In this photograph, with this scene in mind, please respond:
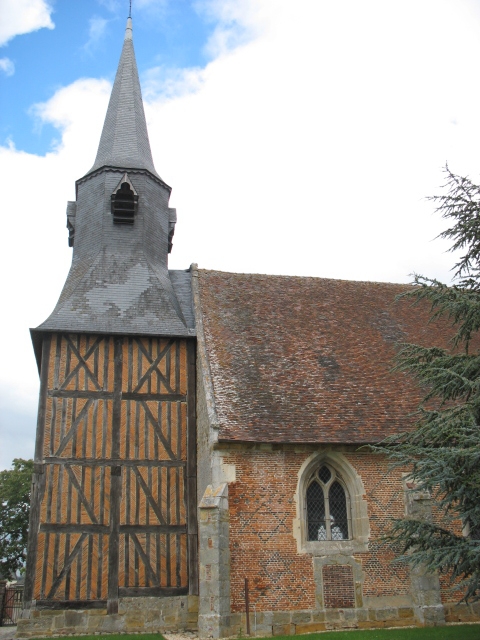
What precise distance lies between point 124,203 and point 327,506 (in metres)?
9.03

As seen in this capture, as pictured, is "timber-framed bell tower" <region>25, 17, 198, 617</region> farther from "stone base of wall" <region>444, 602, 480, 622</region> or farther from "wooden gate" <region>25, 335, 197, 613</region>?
"stone base of wall" <region>444, 602, 480, 622</region>

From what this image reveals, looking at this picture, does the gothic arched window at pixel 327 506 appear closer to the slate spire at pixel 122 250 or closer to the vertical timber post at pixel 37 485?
the slate spire at pixel 122 250

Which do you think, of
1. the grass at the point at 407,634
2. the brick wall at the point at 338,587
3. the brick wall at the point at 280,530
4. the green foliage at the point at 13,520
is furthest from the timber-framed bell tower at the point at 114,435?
the green foliage at the point at 13,520

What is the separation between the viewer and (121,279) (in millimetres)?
15836

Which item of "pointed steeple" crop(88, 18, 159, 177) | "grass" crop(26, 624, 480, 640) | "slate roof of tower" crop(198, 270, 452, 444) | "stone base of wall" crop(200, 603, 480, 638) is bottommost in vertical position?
"grass" crop(26, 624, 480, 640)

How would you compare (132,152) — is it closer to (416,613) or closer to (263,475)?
(263,475)

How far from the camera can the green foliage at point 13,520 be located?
77.4ft

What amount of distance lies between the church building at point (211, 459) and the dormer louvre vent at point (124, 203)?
0.13 feet

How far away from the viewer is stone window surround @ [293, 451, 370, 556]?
38.8 feet

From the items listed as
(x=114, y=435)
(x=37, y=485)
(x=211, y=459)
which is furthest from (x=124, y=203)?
(x=211, y=459)

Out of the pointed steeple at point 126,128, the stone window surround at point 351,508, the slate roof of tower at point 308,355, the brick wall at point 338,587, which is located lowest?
the brick wall at point 338,587

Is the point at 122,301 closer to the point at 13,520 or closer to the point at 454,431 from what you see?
the point at 454,431

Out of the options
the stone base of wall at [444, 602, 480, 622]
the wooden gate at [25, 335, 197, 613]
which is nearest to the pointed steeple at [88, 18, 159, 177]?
the wooden gate at [25, 335, 197, 613]

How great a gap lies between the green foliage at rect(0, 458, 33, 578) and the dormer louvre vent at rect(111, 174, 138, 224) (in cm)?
1259
